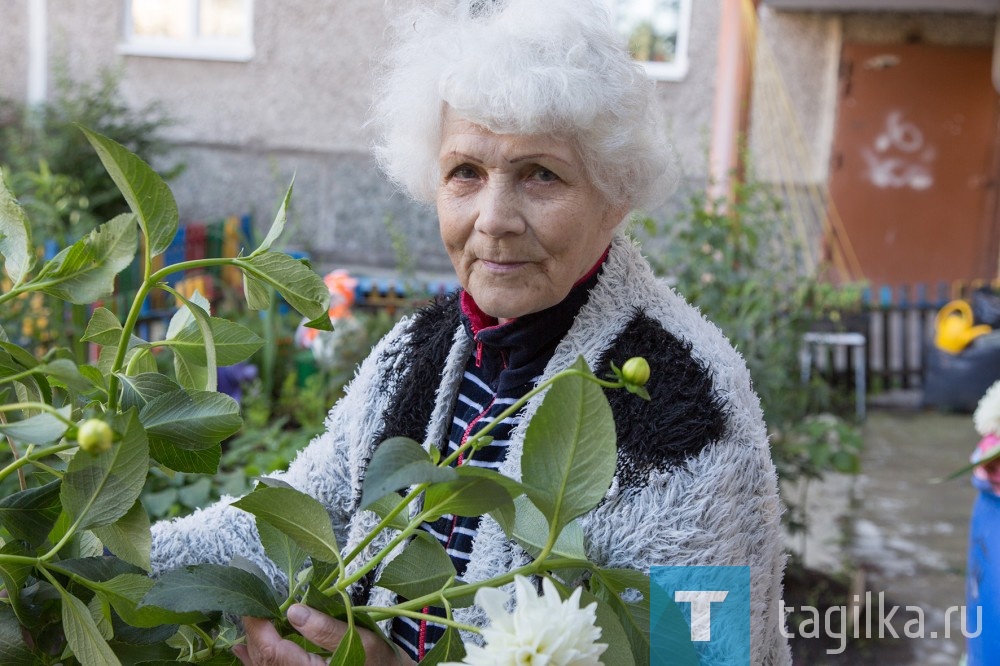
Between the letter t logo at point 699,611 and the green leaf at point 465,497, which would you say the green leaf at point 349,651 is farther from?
the letter t logo at point 699,611

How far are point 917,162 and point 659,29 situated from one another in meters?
2.40

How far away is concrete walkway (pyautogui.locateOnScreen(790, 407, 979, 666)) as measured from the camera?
12.0 ft

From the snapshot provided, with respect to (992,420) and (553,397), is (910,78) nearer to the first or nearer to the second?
(992,420)

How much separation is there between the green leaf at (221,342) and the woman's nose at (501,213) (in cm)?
41

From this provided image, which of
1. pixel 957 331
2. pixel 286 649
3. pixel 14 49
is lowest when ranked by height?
pixel 957 331

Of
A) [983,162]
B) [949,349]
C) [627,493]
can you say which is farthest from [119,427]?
[983,162]

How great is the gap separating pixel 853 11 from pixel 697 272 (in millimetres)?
5898

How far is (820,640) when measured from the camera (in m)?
3.67

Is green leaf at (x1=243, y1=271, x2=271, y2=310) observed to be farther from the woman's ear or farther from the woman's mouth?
the woman's ear

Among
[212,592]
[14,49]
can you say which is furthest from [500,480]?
[14,49]

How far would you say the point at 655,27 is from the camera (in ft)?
28.3

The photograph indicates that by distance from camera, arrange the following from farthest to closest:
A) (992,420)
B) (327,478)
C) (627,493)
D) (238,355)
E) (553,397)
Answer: (992,420), (327,478), (627,493), (238,355), (553,397)

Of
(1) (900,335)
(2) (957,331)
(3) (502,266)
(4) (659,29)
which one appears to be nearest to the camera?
(3) (502,266)

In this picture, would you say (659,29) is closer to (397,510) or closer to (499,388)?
(499,388)
